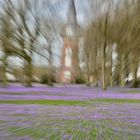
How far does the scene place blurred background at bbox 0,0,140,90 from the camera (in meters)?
3.06

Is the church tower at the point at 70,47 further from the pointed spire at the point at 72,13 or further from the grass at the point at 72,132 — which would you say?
the grass at the point at 72,132

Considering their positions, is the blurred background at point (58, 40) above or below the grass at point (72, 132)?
above

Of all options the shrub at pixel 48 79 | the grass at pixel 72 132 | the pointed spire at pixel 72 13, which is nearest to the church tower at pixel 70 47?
the pointed spire at pixel 72 13

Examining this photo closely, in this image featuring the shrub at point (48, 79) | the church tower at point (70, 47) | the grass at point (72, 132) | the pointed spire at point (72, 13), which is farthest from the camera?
the shrub at point (48, 79)

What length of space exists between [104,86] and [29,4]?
6.22 ft

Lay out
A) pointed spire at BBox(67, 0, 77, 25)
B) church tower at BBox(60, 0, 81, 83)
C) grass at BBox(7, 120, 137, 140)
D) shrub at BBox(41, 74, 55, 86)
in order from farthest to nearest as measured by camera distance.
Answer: shrub at BBox(41, 74, 55, 86)
church tower at BBox(60, 0, 81, 83)
pointed spire at BBox(67, 0, 77, 25)
grass at BBox(7, 120, 137, 140)

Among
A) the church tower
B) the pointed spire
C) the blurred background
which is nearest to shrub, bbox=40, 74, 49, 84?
the blurred background

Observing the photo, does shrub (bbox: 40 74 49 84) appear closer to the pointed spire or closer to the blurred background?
the blurred background

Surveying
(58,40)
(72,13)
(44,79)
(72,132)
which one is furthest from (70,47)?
(72,132)

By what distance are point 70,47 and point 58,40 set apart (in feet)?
3.09

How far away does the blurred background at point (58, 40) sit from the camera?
3064mm

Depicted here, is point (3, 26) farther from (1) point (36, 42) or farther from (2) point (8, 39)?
(1) point (36, 42)

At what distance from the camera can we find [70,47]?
4.51 metres

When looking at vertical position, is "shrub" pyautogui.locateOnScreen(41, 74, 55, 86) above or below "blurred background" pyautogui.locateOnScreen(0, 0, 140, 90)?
below
